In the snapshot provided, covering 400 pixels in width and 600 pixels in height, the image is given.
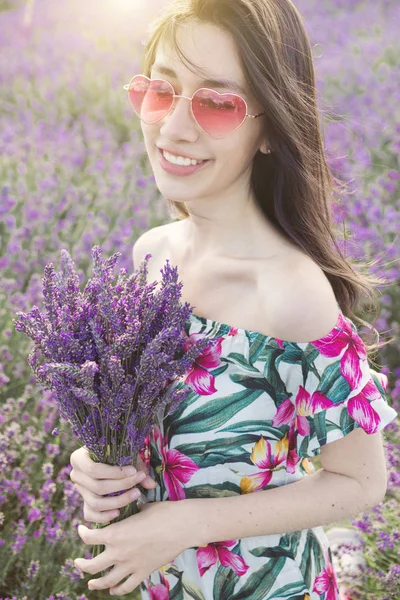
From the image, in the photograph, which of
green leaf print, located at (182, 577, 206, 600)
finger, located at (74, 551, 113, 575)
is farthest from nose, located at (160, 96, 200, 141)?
green leaf print, located at (182, 577, 206, 600)

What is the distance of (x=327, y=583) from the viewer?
6.06 feet

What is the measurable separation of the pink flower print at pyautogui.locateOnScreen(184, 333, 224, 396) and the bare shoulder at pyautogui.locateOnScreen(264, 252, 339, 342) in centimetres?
A: 16

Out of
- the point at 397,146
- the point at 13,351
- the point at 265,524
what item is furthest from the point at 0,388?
the point at 397,146

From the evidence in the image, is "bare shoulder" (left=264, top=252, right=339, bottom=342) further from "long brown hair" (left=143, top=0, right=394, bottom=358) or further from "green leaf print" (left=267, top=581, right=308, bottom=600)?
"green leaf print" (left=267, top=581, right=308, bottom=600)

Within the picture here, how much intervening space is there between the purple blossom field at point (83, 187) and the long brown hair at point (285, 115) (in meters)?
0.23

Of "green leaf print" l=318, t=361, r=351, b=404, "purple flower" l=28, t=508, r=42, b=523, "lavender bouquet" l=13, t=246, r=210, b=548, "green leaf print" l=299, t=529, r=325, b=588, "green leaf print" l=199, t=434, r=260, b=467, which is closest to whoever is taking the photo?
"lavender bouquet" l=13, t=246, r=210, b=548

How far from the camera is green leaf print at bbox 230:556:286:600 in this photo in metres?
1.75

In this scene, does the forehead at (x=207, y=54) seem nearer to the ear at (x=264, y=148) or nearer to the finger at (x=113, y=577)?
the ear at (x=264, y=148)

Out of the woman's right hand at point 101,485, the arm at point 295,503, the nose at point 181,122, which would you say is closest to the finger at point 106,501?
the woman's right hand at point 101,485

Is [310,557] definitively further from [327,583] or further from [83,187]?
[83,187]

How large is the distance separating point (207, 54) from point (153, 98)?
0.51ft

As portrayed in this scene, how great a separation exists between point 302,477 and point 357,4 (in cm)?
879

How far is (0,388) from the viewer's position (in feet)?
8.80

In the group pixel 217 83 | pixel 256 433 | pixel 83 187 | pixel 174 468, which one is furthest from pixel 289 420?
pixel 83 187
